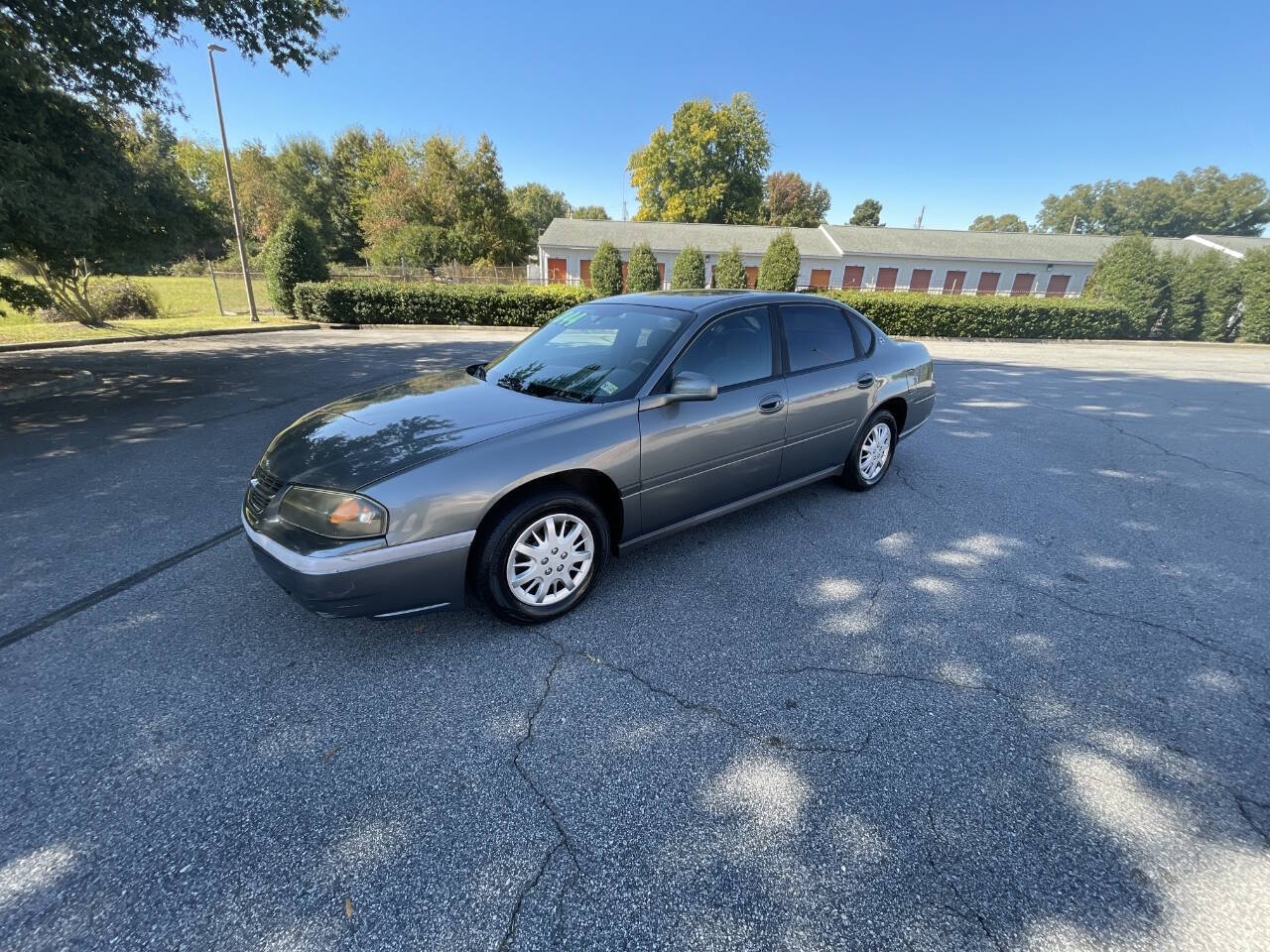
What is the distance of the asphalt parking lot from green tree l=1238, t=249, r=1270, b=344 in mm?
24191

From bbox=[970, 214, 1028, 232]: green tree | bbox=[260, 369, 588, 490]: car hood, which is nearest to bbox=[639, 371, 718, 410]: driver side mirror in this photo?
bbox=[260, 369, 588, 490]: car hood

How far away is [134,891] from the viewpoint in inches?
62.9

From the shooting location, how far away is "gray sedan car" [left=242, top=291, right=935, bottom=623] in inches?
92.9

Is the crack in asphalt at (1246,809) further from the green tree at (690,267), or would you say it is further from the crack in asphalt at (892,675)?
the green tree at (690,267)

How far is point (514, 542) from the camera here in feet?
8.57

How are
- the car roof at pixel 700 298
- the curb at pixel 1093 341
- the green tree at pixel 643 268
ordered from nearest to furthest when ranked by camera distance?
1. the car roof at pixel 700 298
2. the curb at pixel 1093 341
3. the green tree at pixel 643 268

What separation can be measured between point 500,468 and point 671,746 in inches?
54.1

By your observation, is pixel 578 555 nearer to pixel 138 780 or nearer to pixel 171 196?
pixel 138 780

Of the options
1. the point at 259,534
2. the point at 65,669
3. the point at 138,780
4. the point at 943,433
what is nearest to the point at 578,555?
the point at 259,534

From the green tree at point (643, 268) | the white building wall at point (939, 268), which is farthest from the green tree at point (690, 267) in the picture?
the white building wall at point (939, 268)

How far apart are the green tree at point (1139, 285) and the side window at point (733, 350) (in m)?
23.8

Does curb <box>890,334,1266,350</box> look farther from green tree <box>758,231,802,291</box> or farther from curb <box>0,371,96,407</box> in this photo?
curb <box>0,371,96,407</box>

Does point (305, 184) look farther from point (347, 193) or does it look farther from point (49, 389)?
point (49, 389)

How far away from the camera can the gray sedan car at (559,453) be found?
2.36m
